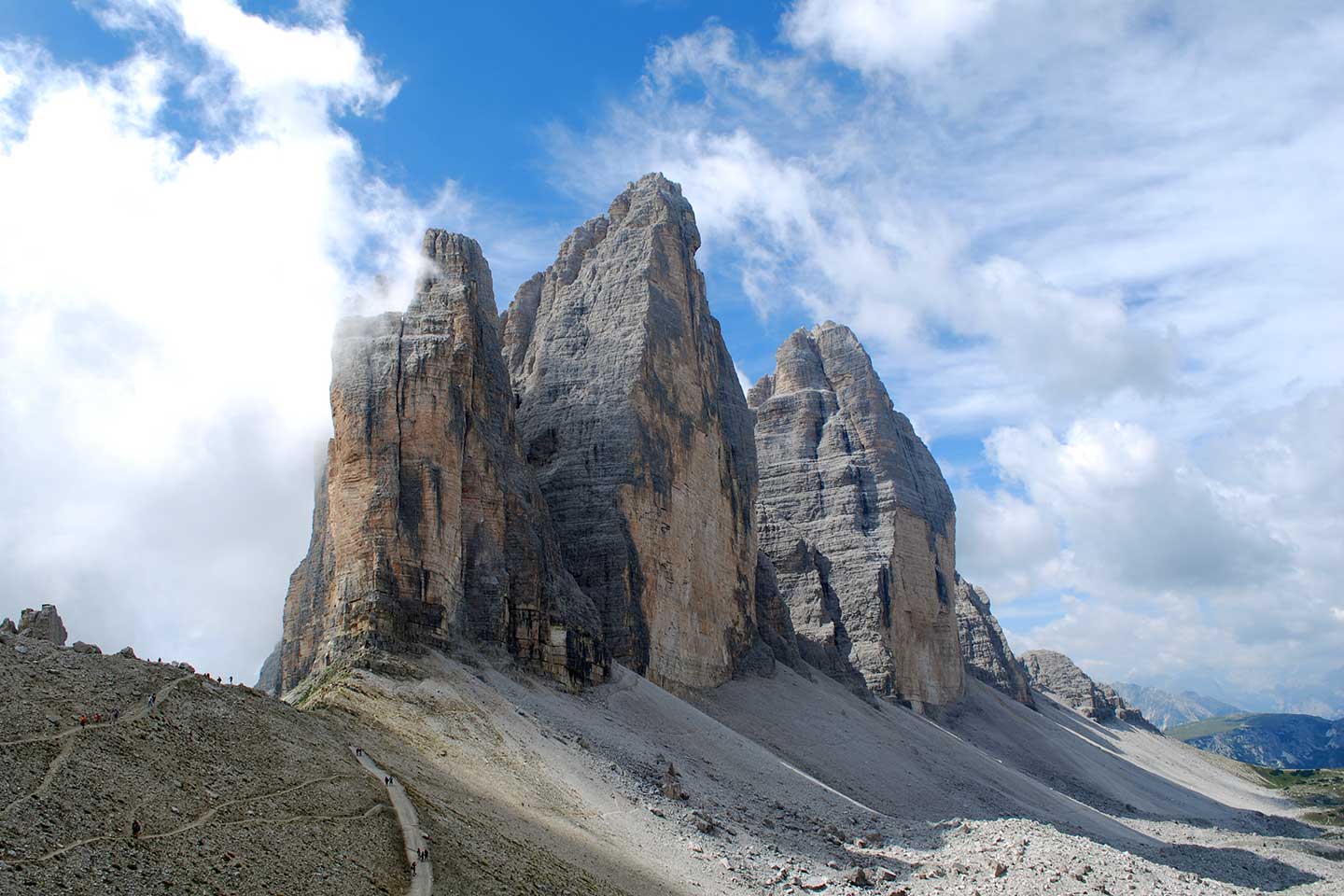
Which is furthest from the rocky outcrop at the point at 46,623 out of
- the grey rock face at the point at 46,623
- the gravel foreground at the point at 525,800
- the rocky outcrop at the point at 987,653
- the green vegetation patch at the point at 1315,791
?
the rocky outcrop at the point at 987,653

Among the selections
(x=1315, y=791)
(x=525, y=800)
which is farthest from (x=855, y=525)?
(x=525, y=800)

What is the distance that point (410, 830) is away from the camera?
20.8 metres

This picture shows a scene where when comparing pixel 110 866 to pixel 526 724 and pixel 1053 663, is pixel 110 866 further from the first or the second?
pixel 1053 663

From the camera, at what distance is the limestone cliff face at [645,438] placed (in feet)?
172

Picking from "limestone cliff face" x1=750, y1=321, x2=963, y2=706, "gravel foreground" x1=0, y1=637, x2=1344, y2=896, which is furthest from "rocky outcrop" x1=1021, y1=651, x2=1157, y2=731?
"gravel foreground" x1=0, y1=637, x2=1344, y2=896

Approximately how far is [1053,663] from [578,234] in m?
81.8

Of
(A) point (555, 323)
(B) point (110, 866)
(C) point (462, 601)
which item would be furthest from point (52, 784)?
(A) point (555, 323)

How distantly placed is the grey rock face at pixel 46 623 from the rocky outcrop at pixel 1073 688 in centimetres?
10369

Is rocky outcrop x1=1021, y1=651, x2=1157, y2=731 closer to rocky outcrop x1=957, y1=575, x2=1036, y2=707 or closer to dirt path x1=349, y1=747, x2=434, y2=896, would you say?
rocky outcrop x1=957, y1=575, x2=1036, y2=707

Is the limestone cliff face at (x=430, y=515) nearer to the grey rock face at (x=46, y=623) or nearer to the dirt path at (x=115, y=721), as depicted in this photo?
the grey rock face at (x=46, y=623)

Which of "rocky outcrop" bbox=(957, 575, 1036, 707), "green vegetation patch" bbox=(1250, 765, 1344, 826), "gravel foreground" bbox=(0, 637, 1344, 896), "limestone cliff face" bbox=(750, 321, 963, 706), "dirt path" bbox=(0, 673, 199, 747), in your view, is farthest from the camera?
"rocky outcrop" bbox=(957, 575, 1036, 707)

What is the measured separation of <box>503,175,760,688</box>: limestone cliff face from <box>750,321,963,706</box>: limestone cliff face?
1349 centimetres

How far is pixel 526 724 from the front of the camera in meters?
33.9

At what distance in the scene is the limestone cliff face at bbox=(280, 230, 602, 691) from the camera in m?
37.2
